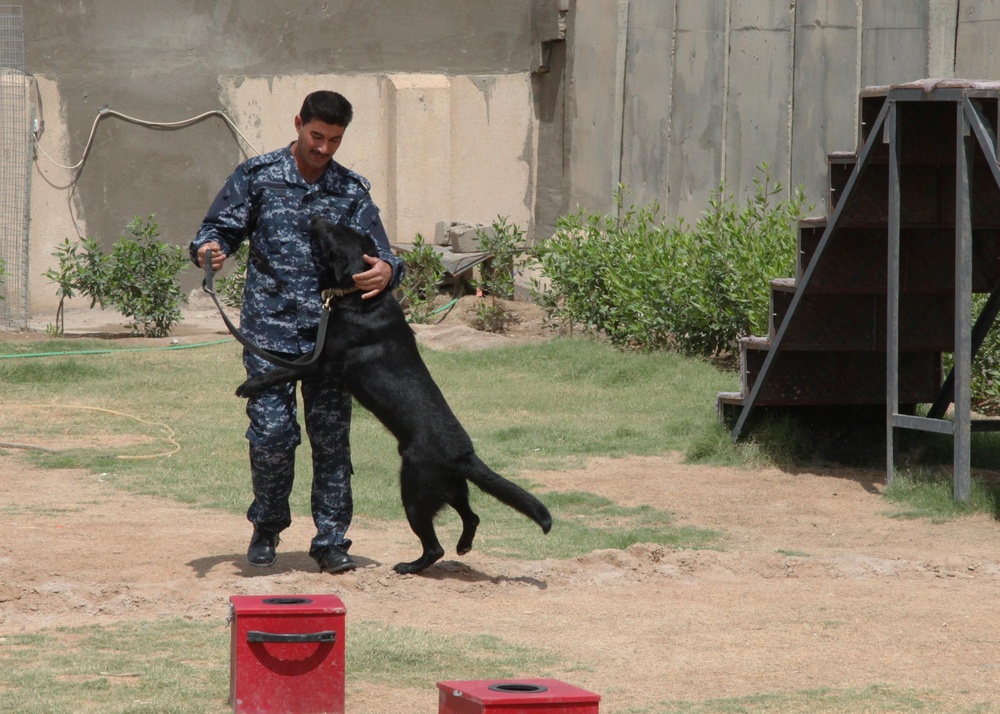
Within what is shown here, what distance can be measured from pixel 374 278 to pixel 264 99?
9351 millimetres

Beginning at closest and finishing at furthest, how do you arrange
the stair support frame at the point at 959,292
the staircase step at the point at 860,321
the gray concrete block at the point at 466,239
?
the stair support frame at the point at 959,292 < the staircase step at the point at 860,321 < the gray concrete block at the point at 466,239

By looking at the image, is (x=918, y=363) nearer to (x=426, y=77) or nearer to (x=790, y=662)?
(x=790, y=662)

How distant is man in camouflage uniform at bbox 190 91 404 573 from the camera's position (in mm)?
4785

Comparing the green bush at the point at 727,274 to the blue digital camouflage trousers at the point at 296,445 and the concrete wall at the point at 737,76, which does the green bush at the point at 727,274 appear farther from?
the blue digital camouflage trousers at the point at 296,445

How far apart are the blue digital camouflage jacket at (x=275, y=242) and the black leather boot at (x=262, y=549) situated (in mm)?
754

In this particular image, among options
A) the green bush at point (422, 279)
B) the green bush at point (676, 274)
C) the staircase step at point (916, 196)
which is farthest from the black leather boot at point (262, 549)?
the green bush at point (422, 279)

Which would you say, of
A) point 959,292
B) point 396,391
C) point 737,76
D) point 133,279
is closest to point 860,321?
point 959,292

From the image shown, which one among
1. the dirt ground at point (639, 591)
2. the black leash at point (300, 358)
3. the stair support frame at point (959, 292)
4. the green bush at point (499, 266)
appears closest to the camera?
the dirt ground at point (639, 591)

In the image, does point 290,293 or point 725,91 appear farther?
point 725,91

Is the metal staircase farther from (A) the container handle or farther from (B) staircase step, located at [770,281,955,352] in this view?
(A) the container handle

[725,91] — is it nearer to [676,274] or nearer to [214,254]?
[676,274]

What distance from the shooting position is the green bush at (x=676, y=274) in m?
9.66

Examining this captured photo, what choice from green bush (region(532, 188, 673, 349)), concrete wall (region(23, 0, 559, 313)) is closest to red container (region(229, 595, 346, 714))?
green bush (region(532, 188, 673, 349))

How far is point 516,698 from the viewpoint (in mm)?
2668
